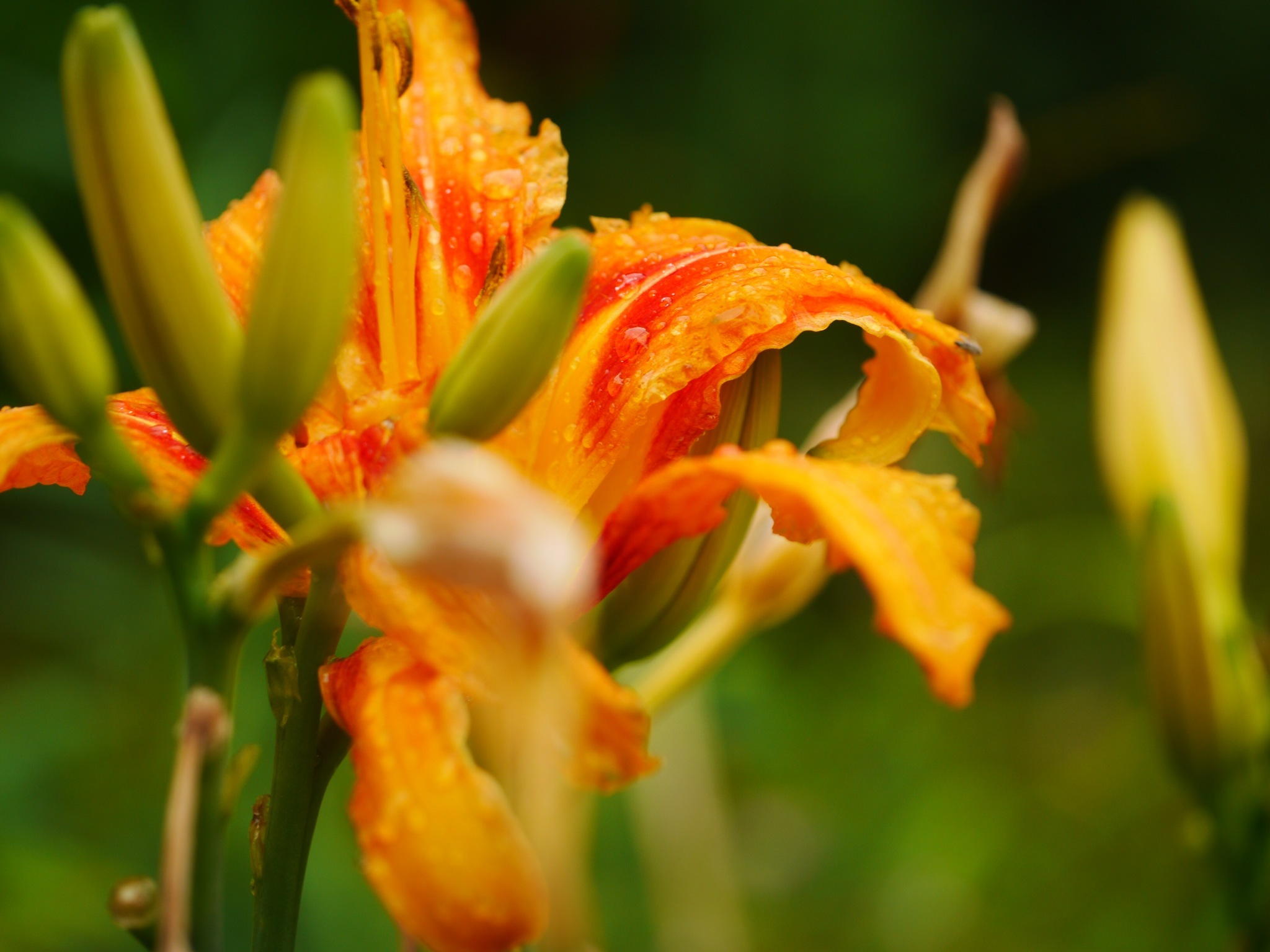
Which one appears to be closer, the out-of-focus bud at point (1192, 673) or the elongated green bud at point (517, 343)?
the elongated green bud at point (517, 343)

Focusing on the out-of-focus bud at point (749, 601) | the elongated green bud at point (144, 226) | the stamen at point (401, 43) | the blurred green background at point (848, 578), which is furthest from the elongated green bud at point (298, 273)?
the blurred green background at point (848, 578)

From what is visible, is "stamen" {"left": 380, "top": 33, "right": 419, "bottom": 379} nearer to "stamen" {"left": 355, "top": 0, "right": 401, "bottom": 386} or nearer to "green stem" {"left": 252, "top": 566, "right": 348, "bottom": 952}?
"stamen" {"left": 355, "top": 0, "right": 401, "bottom": 386}

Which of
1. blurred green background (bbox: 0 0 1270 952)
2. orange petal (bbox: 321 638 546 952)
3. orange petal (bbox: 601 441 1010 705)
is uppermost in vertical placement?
orange petal (bbox: 601 441 1010 705)

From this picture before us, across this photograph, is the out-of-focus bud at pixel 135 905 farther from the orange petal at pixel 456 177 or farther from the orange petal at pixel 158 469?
the orange petal at pixel 456 177

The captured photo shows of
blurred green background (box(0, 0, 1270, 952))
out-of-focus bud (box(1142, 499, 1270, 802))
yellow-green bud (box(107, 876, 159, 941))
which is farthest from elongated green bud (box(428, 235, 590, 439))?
blurred green background (box(0, 0, 1270, 952))

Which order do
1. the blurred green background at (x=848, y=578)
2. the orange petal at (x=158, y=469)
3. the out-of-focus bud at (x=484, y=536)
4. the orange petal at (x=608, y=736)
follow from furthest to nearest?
the blurred green background at (x=848, y=578), the orange petal at (x=158, y=469), the orange petal at (x=608, y=736), the out-of-focus bud at (x=484, y=536)

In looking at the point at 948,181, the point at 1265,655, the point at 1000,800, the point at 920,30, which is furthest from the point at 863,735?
the point at 920,30
